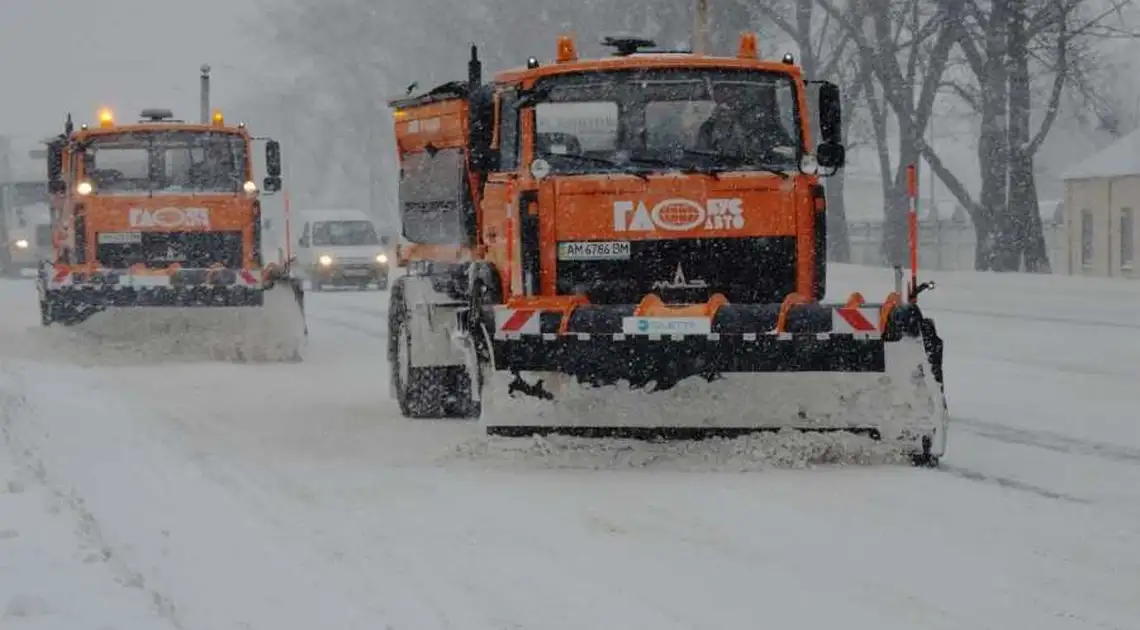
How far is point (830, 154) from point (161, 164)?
11.0 meters

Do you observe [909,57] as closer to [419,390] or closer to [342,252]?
[342,252]

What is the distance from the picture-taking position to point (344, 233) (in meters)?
39.7

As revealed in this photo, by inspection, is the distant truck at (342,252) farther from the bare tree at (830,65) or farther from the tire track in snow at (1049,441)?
the tire track in snow at (1049,441)

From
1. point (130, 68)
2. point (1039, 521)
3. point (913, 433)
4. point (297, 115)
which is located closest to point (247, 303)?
point (913, 433)

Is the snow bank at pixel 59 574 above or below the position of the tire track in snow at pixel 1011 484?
above

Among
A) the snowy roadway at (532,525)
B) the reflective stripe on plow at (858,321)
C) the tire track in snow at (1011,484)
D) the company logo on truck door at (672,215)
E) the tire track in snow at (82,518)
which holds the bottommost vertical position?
the tire track in snow at (1011,484)

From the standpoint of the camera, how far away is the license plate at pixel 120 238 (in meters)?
19.9

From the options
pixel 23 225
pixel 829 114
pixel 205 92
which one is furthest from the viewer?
pixel 23 225

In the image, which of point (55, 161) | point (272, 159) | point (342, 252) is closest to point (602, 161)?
point (272, 159)

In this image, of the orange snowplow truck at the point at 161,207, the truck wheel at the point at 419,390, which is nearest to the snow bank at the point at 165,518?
the truck wheel at the point at 419,390

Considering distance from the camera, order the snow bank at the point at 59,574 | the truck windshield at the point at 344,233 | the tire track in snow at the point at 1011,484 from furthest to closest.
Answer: the truck windshield at the point at 344,233, the tire track in snow at the point at 1011,484, the snow bank at the point at 59,574

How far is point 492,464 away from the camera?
10.4 m

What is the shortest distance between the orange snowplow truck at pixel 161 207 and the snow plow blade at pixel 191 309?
2cm

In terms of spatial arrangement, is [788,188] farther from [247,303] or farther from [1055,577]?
[247,303]
